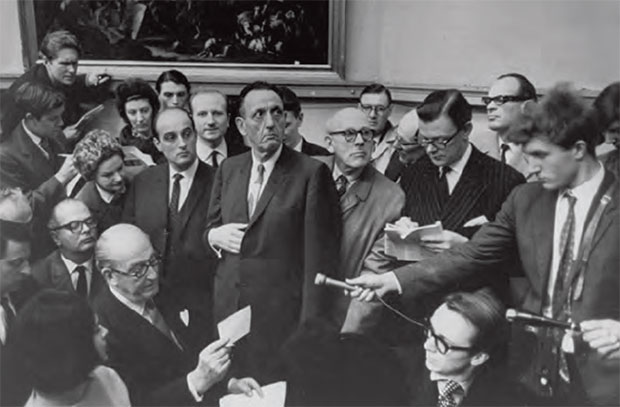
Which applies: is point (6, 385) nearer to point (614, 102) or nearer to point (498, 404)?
point (498, 404)

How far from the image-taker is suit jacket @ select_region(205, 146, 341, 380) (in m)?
4.17

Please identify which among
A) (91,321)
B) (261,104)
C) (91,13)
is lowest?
(91,321)

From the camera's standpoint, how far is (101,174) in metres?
4.32

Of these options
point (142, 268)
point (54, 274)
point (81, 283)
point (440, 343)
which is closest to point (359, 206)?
point (440, 343)

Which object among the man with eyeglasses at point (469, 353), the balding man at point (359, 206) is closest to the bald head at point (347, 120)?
the balding man at point (359, 206)

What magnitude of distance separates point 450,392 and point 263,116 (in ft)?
5.03

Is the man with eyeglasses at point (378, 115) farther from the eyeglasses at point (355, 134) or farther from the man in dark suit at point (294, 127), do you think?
the man in dark suit at point (294, 127)

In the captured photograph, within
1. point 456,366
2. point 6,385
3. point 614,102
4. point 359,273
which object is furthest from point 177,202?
point 614,102

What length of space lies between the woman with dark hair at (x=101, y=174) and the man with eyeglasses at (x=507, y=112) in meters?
1.72

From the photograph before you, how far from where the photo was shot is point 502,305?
4.06 m

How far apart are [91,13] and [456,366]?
7.79ft

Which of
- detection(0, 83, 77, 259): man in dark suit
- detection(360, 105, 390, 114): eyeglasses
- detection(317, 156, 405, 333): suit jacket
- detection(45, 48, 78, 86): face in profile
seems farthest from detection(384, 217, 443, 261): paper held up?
detection(45, 48, 78, 86): face in profile

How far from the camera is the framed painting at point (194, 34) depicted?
4242 mm

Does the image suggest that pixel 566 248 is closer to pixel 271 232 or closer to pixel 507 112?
pixel 507 112
